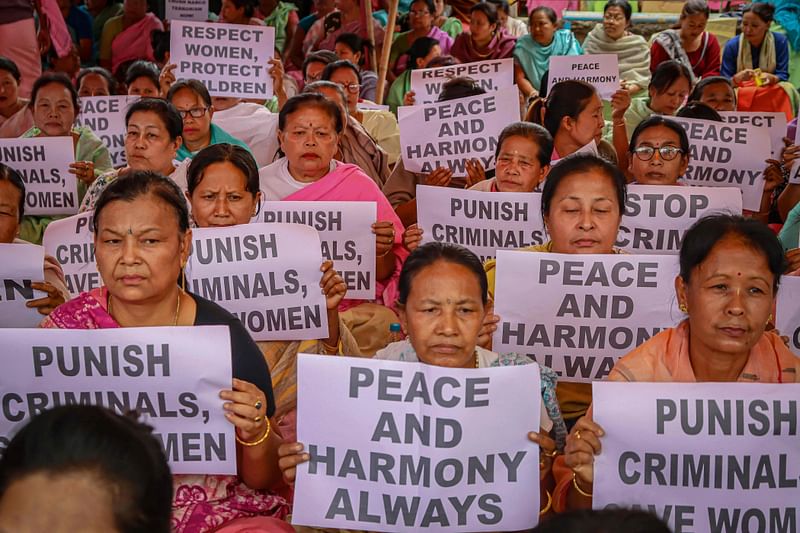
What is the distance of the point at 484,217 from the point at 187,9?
770cm

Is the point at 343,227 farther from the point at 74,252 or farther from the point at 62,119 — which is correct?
the point at 62,119

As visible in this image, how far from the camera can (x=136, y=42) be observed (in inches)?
448

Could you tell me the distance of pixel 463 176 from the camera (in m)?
5.94

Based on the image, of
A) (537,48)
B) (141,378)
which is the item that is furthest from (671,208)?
(537,48)

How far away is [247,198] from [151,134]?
4.20 ft

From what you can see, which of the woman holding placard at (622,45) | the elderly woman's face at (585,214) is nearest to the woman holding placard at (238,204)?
the elderly woman's face at (585,214)

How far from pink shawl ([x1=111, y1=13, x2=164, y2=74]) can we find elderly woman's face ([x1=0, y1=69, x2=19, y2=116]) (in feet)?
12.9

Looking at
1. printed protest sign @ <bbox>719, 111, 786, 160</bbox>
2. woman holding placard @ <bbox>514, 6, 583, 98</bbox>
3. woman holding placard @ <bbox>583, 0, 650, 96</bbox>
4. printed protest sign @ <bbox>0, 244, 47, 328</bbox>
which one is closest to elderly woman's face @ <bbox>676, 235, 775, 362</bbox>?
printed protest sign @ <bbox>0, 244, 47, 328</bbox>

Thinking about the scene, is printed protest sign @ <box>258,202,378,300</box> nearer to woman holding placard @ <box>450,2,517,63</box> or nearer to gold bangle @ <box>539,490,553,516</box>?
gold bangle @ <box>539,490,553,516</box>

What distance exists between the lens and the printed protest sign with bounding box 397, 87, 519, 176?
580cm

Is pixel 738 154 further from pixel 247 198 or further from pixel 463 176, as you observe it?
pixel 247 198

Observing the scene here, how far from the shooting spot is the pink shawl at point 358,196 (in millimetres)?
4895

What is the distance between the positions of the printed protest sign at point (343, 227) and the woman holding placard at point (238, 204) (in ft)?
0.55

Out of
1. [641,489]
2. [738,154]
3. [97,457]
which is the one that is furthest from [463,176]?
[97,457]
